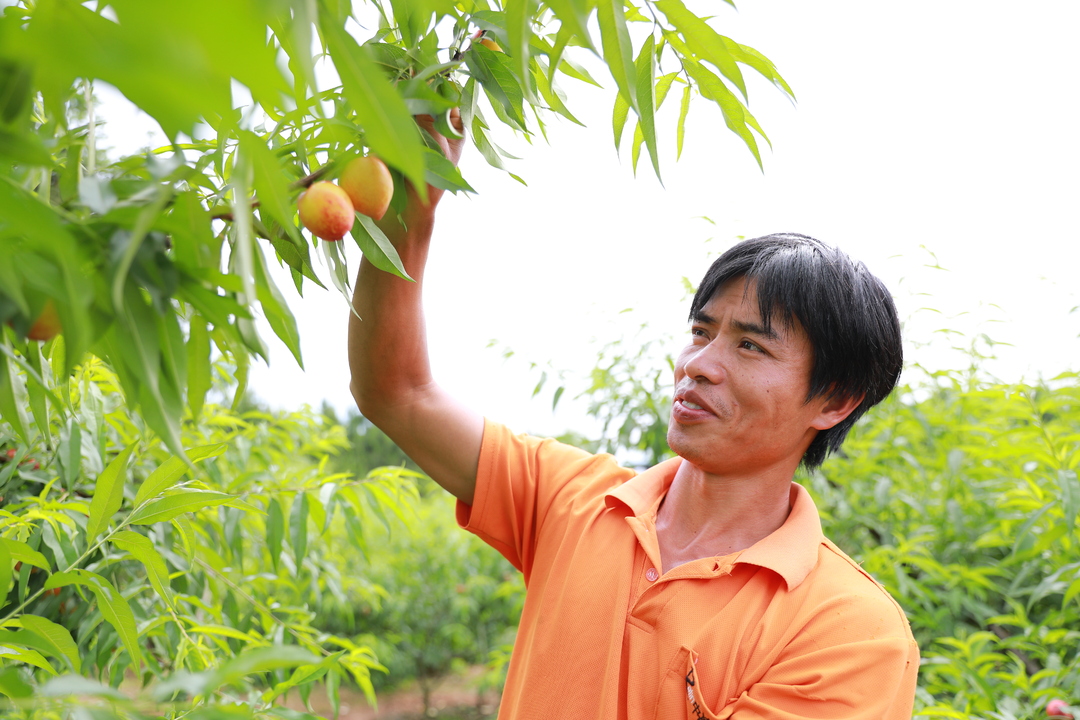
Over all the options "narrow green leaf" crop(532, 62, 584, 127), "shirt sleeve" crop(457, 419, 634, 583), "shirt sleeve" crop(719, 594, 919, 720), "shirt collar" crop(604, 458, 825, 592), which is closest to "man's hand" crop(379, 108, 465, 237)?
"narrow green leaf" crop(532, 62, 584, 127)

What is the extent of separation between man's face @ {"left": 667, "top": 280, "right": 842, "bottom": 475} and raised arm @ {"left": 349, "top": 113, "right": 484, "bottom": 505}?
1.30 ft

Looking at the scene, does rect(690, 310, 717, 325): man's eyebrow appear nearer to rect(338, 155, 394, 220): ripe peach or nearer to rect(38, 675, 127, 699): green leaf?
rect(338, 155, 394, 220): ripe peach

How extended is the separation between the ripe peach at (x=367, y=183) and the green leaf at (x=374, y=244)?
0.20ft

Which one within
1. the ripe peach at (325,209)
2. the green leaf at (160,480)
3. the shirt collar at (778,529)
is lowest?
the shirt collar at (778,529)

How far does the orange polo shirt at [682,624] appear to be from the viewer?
1229 millimetres

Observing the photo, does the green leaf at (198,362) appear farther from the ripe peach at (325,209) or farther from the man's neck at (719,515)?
the man's neck at (719,515)

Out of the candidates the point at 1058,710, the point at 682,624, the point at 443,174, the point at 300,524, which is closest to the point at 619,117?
the point at 443,174

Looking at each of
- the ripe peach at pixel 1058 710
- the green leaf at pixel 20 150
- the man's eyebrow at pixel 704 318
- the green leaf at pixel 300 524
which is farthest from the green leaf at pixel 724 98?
the ripe peach at pixel 1058 710

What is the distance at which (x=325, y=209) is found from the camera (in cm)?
66

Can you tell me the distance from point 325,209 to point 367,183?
0.19 feet

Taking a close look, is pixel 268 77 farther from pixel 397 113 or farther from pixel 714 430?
pixel 714 430

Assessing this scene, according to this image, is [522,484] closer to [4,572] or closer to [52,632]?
[52,632]

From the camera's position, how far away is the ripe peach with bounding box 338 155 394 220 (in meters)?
0.70

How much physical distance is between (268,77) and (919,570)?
2539mm
